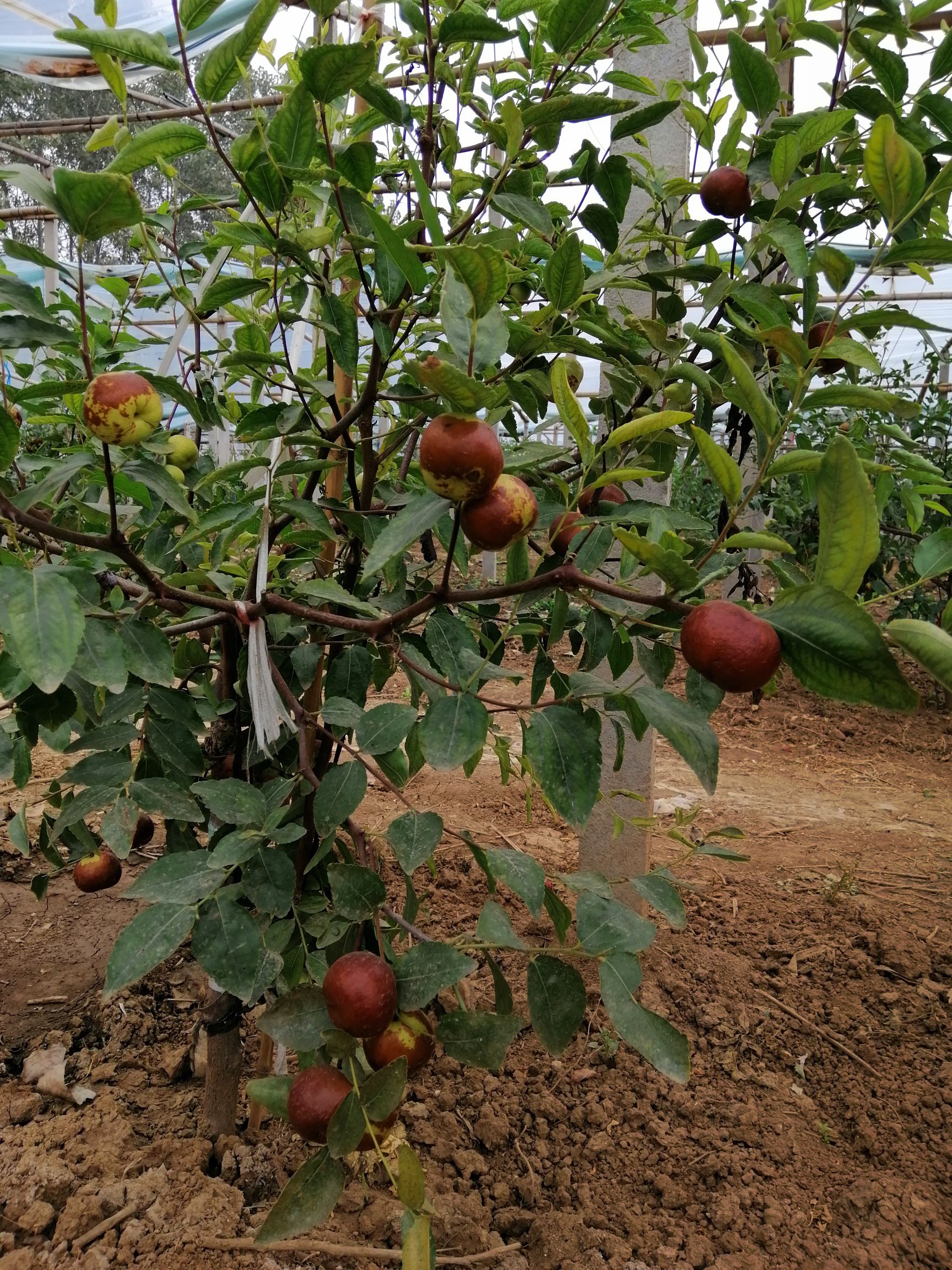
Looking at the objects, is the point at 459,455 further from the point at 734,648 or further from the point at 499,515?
the point at 734,648

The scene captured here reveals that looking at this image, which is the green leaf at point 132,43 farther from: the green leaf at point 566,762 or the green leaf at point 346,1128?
the green leaf at point 346,1128

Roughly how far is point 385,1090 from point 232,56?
1004 mm

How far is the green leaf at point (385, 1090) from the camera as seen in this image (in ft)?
2.56

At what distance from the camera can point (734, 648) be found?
61 centimetres

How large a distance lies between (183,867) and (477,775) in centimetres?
273

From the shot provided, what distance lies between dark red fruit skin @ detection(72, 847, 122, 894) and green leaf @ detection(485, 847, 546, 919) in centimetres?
83

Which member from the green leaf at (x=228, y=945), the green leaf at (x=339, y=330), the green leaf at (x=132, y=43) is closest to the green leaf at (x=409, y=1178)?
the green leaf at (x=228, y=945)

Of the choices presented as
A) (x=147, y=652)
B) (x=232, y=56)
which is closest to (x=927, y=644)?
(x=147, y=652)

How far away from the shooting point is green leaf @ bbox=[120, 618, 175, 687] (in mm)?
967

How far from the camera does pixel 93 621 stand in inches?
36.5

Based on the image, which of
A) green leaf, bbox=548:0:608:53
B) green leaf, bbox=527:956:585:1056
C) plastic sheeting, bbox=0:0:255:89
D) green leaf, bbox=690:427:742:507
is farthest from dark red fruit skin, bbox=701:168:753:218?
plastic sheeting, bbox=0:0:255:89

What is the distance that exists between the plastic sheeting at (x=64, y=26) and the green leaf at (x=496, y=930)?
694cm

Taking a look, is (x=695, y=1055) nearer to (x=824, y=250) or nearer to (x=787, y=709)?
(x=824, y=250)

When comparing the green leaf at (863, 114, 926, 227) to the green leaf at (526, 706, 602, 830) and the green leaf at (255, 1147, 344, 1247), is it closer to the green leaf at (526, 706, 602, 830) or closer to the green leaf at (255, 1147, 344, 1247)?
the green leaf at (526, 706, 602, 830)
